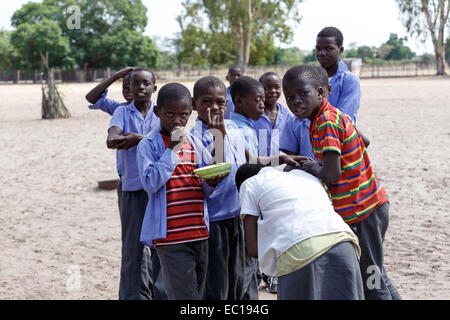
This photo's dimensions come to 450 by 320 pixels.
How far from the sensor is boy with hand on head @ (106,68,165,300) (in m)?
3.54

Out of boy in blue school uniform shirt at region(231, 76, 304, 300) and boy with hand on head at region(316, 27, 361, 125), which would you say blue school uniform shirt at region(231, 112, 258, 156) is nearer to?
boy in blue school uniform shirt at region(231, 76, 304, 300)

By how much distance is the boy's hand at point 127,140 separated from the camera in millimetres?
3387

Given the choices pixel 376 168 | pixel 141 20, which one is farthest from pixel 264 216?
pixel 141 20

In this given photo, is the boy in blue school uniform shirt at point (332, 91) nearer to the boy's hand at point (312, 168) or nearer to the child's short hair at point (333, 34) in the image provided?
the child's short hair at point (333, 34)

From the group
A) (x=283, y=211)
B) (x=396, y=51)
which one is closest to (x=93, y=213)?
(x=283, y=211)

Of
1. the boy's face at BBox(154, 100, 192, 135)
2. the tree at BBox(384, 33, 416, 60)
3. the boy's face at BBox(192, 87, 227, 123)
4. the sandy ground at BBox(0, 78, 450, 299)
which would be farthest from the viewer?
the tree at BBox(384, 33, 416, 60)

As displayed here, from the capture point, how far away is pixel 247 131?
10.9 ft

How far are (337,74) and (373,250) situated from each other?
50.0 inches

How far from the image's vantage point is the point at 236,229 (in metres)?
3.06

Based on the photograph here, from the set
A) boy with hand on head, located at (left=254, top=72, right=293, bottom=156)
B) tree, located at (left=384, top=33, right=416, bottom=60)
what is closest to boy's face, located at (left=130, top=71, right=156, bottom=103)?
boy with hand on head, located at (left=254, top=72, right=293, bottom=156)

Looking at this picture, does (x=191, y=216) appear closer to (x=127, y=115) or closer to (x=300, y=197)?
(x=300, y=197)

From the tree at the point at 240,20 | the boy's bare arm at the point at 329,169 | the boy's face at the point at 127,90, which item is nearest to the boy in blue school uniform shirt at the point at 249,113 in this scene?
the boy's bare arm at the point at 329,169

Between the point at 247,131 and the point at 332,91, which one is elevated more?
the point at 332,91

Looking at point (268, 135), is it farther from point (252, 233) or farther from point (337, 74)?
point (252, 233)
